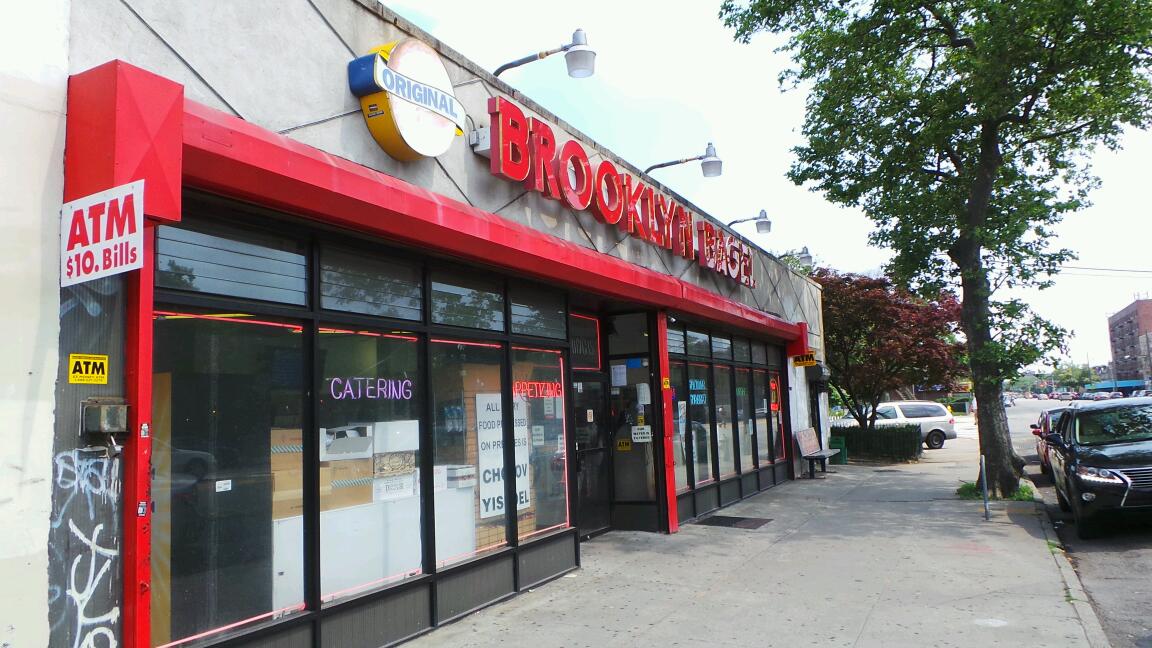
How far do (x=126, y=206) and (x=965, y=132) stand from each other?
46.2 ft

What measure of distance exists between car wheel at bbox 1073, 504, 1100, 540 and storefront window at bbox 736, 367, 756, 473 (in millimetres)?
5608

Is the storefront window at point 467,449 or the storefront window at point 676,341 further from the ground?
the storefront window at point 676,341

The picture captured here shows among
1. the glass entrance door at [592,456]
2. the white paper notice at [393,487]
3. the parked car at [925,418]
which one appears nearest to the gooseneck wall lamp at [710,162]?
the glass entrance door at [592,456]

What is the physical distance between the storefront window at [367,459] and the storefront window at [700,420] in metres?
6.62

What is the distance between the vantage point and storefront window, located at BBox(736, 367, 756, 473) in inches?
569

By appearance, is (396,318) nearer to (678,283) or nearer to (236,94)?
(236,94)

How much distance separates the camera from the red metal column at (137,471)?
3971 mm

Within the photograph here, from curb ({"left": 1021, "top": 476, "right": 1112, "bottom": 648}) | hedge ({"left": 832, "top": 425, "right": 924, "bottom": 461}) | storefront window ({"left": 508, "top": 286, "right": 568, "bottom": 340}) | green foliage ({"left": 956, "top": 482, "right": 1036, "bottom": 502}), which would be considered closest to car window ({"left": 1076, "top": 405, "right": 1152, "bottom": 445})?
curb ({"left": 1021, "top": 476, "right": 1112, "bottom": 648})

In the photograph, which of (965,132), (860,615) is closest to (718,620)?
(860,615)

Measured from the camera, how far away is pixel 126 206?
3658 mm

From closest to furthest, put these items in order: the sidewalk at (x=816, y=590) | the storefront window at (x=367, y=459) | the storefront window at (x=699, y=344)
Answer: the storefront window at (x=367, y=459), the sidewalk at (x=816, y=590), the storefront window at (x=699, y=344)

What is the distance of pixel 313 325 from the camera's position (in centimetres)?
556

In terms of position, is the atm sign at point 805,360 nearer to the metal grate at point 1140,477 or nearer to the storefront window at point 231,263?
the metal grate at point 1140,477

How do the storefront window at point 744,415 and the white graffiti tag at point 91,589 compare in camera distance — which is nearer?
the white graffiti tag at point 91,589
